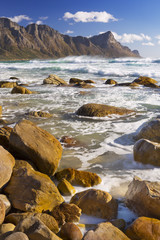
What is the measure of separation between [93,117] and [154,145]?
3.07 m

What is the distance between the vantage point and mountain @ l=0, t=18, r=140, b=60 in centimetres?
11994

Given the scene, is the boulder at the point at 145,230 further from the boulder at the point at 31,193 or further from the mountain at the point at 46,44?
the mountain at the point at 46,44

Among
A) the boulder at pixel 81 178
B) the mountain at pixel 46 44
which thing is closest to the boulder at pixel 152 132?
the boulder at pixel 81 178

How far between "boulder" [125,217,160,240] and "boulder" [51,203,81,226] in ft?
1.61

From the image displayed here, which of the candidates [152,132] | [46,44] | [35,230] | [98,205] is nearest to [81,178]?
[98,205]

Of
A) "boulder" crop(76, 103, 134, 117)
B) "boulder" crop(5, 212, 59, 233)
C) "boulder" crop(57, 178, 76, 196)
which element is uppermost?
"boulder" crop(76, 103, 134, 117)

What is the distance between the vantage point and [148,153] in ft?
11.5

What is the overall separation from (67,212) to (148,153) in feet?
5.76

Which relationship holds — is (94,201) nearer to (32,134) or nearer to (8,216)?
(8,216)

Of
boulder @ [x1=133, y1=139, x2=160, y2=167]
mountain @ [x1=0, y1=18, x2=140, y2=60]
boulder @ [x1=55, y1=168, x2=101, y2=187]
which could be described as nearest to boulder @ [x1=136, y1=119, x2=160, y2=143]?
boulder @ [x1=133, y1=139, x2=160, y2=167]

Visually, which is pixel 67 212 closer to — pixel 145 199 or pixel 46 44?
pixel 145 199

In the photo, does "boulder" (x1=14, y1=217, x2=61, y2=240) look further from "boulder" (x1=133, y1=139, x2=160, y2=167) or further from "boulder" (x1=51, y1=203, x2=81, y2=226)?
"boulder" (x1=133, y1=139, x2=160, y2=167)

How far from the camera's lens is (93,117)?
642cm

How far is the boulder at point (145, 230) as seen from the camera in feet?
6.24
